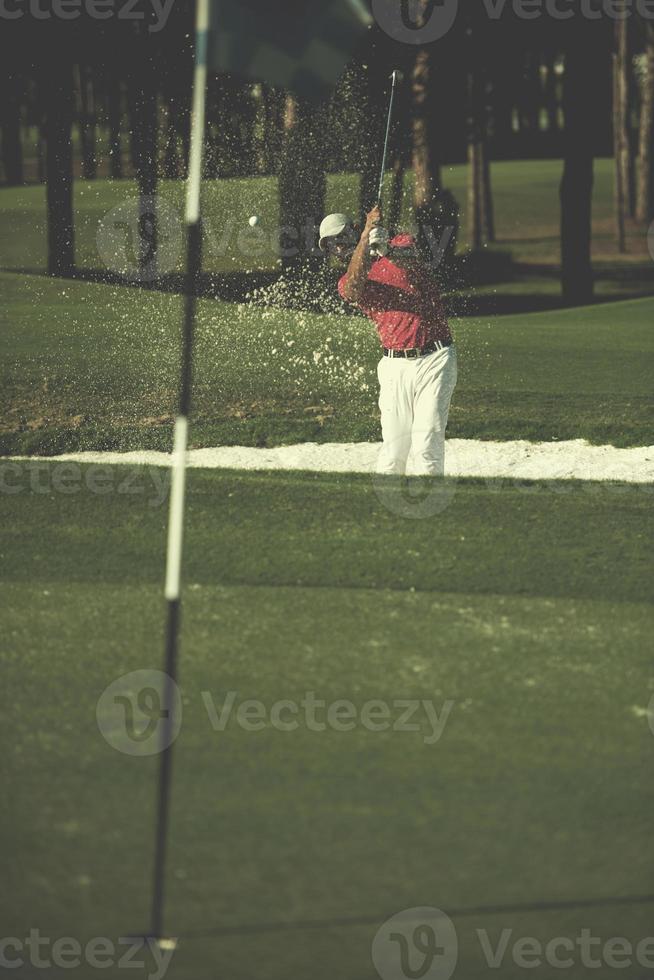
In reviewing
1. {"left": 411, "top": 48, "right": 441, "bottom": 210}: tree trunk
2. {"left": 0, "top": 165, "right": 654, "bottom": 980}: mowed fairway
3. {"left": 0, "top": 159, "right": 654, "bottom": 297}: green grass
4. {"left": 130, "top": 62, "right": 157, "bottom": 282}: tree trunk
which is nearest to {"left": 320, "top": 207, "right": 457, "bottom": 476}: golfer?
{"left": 0, "top": 165, "right": 654, "bottom": 980}: mowed fairway

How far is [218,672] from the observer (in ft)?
17.7

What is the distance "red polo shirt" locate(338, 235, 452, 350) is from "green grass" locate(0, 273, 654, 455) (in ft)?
8.96

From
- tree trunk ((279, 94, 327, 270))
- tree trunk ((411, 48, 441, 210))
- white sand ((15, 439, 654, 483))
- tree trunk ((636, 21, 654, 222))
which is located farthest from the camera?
tree trunk ((636, 21, 654, 222))

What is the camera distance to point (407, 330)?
9117 mm

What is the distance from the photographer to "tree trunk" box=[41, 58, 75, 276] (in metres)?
21.5

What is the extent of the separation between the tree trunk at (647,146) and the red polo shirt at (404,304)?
27.9m

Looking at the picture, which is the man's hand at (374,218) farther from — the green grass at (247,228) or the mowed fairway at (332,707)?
the green grass at (247,228)

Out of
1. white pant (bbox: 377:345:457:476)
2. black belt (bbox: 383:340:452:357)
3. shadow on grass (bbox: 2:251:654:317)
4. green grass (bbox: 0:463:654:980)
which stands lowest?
green grass (bbox: 0:463:654:980)

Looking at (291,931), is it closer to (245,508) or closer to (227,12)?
(227,12)

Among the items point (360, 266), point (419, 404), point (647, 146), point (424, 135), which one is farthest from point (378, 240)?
point (647, 146)

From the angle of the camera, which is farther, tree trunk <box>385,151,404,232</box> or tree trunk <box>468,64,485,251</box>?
tree trunk <box>468,64,485,251</box>

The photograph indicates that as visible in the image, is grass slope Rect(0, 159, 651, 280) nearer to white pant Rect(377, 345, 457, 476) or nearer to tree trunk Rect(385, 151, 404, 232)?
tree trunk Rect(385, 151, 404, 232)

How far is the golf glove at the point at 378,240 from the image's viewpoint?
8859mm

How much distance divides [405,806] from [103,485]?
17.3ft
